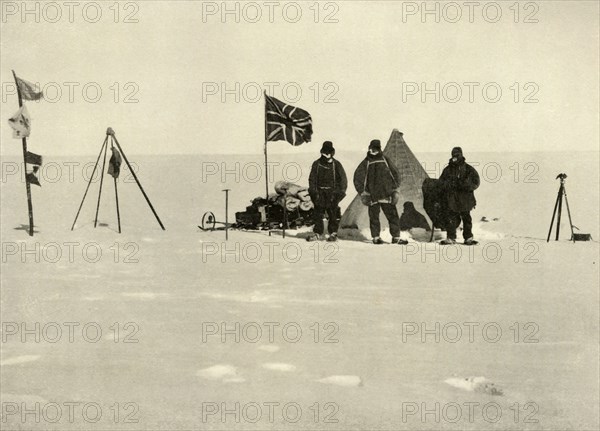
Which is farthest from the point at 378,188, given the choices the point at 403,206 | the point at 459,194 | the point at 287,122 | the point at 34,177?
the point at 34,177

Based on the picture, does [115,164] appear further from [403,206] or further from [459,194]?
[459,194]

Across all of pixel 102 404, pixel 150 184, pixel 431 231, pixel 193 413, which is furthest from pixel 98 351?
pixel 431 231

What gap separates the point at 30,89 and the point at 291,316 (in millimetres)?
3482

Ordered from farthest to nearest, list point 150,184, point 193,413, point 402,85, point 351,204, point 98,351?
point 351,204, point 150,184, point 402,85, point 98,351, point 193,413

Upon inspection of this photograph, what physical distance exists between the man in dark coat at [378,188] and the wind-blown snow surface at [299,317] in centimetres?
51

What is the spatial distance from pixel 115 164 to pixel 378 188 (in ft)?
9.76

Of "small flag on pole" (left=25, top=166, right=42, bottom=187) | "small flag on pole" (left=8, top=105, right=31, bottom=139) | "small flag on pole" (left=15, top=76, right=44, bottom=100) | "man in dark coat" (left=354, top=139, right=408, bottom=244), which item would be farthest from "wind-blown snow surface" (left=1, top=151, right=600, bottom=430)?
"small flag on pole" (left=15, top=76, right=44, bottom=100)

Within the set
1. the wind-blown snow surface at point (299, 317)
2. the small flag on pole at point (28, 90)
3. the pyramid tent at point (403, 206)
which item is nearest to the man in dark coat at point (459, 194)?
the wind-blown snow surface at point (299, 317)

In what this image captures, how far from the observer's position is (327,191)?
8734 millimetres

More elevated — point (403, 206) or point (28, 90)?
point (28, 90)

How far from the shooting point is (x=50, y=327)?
22.2ft

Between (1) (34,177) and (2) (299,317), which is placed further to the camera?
(1) (34,177)

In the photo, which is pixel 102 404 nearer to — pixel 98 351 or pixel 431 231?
pixel 98 351

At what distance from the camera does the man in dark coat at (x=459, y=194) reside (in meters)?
8.20
